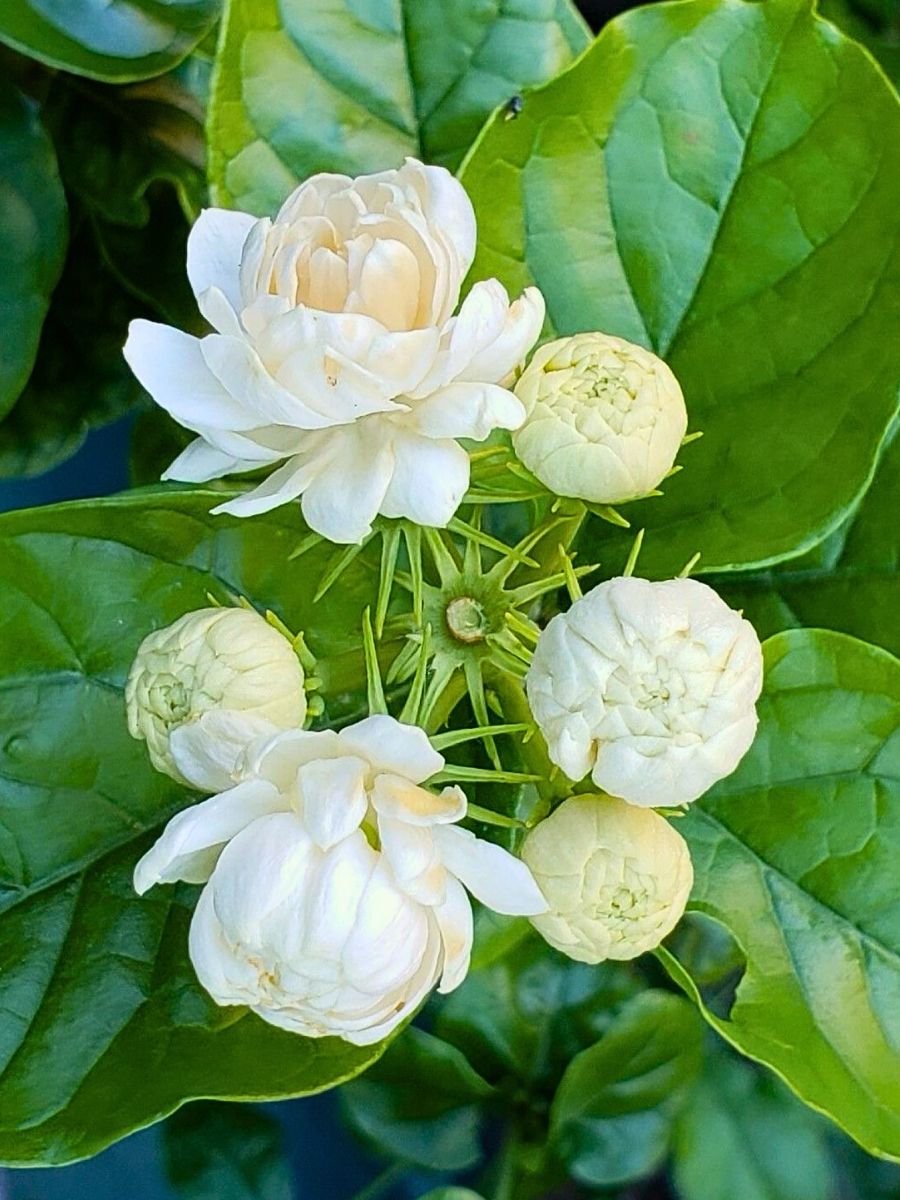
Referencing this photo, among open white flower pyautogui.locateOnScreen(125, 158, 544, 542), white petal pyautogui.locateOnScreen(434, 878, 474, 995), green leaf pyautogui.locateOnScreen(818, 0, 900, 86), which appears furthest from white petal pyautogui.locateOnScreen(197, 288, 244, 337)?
green leaf pyautogui.locateOnScreen(818, 0, 900, 86)

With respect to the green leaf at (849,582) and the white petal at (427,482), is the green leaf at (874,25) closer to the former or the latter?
the green leaf at (849,582)

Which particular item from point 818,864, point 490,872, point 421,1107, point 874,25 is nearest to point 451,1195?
point 421,1107

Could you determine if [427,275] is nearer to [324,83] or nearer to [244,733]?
[244,733]

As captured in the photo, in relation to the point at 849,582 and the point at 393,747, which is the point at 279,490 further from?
the point at 849,582

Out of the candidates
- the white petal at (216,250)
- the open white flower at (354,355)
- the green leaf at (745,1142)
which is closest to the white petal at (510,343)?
the open white flower at (354,355)

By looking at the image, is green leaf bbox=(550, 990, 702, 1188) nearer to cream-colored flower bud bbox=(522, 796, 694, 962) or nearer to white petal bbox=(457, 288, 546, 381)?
cream-colored flower bud bbox=(522, 796, 694, 962)

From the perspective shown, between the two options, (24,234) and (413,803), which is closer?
(413,803)
